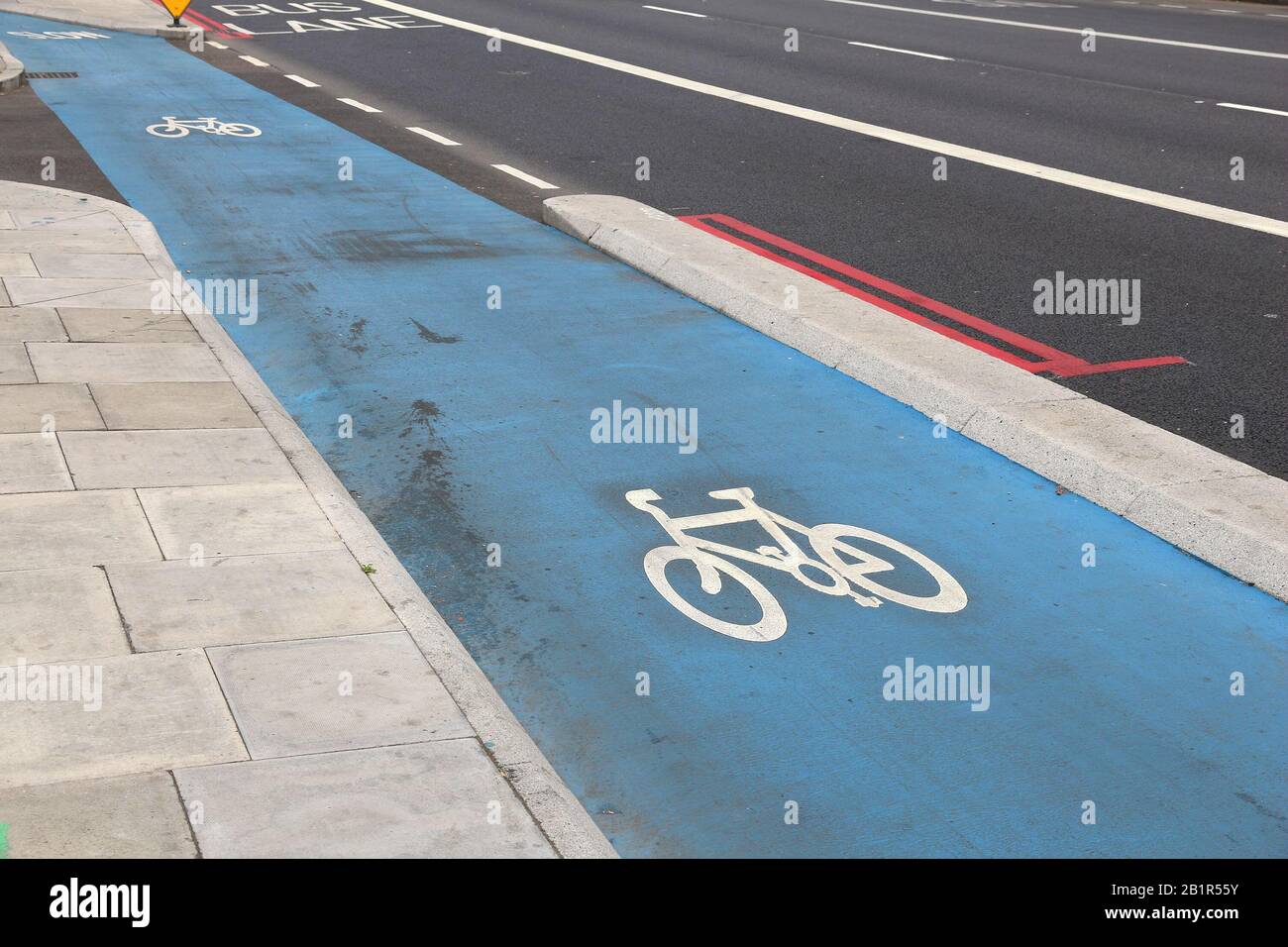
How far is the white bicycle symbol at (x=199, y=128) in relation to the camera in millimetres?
14469

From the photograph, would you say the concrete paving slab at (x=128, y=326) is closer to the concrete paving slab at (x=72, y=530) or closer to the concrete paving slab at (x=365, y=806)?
the concrete paving slab at (x=72, y=530)

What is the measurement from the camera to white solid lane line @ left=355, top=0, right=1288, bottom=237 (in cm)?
1146

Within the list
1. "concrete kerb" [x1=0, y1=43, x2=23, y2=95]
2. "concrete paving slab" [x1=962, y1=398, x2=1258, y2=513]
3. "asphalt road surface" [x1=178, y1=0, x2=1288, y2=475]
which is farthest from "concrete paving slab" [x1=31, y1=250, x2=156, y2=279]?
"concrete kerb" [x1=0, y1=43, x2=23, y2=95]

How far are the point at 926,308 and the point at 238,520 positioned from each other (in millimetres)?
5015

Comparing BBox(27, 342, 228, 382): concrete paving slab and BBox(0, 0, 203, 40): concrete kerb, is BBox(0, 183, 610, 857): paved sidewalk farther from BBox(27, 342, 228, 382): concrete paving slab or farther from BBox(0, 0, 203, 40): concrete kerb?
BBox(0, 0, 203, 40): concrete kerb

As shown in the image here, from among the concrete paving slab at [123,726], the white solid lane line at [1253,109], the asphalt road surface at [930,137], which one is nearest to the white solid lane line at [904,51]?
the asphalt road surface at [930,137]

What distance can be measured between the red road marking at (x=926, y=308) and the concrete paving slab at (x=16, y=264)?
4.94 meters

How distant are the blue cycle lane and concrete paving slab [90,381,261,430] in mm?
432

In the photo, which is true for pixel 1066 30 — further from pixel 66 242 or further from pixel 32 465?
pixel 32 465

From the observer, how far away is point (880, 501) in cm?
627

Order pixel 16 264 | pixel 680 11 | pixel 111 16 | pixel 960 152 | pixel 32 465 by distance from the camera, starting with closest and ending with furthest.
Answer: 1. pixel 32 465
2. pixel 16 264
3. pixel 960 152
4. pixel 111 16
5. pixel 680 11

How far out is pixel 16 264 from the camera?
9.20 metres

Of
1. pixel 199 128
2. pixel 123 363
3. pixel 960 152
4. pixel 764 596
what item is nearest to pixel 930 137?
pixel 960 152

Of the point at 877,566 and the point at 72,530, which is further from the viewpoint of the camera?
the point at 877,566
